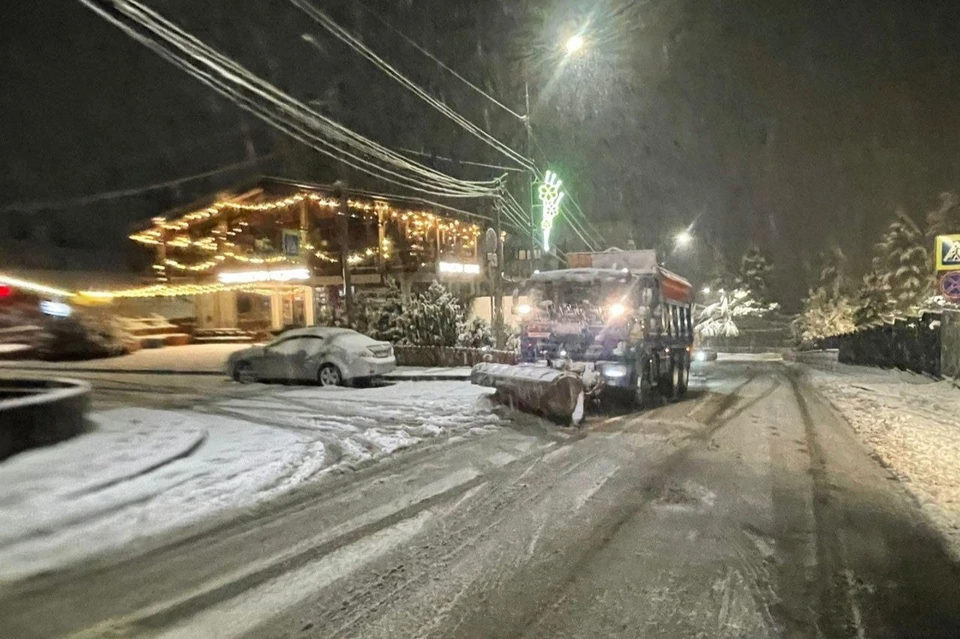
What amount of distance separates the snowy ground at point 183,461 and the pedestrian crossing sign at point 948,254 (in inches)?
401

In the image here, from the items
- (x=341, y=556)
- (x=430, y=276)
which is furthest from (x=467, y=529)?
(x=430, y=276)

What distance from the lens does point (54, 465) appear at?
8.79 m

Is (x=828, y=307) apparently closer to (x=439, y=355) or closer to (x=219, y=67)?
(x=439, y=355)

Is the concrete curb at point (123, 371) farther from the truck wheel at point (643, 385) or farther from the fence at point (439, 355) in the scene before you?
the truck wheel at point (643, 385)

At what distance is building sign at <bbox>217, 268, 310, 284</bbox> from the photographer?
120 ft

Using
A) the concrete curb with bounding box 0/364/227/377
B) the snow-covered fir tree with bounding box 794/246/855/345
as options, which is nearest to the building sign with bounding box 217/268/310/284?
the concrete curb with bounding box 0/364/227/377

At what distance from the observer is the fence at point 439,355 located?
23219 millimetres

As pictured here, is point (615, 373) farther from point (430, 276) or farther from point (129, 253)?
point (129, 253)

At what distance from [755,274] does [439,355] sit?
59284 millimetres

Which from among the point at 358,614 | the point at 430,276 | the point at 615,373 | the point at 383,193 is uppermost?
the point at 383,193

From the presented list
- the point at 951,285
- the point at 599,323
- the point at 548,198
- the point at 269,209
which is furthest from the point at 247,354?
the point at 269,209

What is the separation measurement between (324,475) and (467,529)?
279 cm

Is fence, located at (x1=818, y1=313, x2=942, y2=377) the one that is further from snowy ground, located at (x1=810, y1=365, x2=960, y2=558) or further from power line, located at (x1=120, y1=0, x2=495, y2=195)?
power line, located at (x1=120, y1=0, x2=495, y2=195)

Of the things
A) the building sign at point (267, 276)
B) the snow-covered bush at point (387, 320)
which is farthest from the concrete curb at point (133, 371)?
the building sign at point (267, 276)
